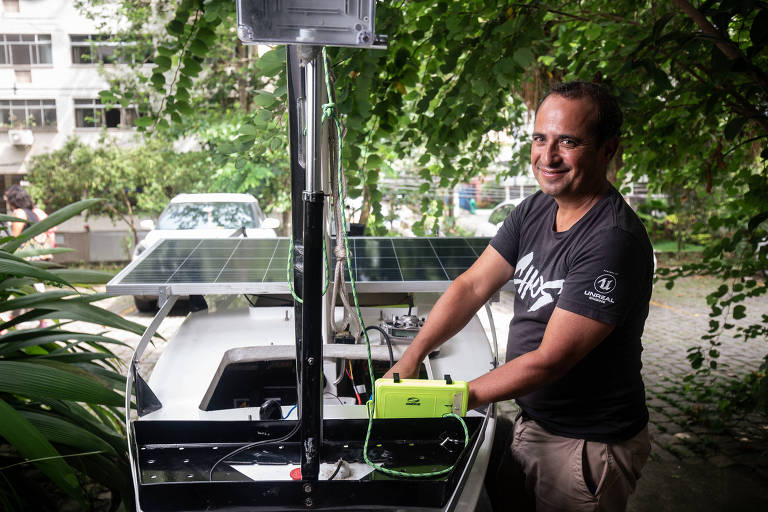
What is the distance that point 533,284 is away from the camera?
7.14 ft

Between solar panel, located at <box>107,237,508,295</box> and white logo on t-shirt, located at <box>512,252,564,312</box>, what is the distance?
2.50 feet

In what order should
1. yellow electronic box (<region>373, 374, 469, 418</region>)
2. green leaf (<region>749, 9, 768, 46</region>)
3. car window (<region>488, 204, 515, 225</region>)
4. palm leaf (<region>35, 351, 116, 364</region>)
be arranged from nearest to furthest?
yellow electronic box (<region>373, 374, 469, 418</region>), green leaf (<region>749, 9, 768, 46</region>), palm leaf (<region>35, 351, 116, 364</region>), car window (<region>488, 204, 515, 225</region>)

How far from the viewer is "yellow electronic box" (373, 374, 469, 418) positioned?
167 centimetres

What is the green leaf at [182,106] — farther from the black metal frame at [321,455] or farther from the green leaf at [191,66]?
the black metal frame at [321,455]

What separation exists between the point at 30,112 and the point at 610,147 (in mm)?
22288

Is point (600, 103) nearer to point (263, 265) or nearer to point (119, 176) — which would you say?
point (263, 265)

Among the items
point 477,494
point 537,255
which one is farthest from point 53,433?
point 537,255

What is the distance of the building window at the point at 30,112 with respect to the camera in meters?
20.2

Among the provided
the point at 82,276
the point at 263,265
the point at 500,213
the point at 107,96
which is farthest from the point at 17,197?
the point at 500,213

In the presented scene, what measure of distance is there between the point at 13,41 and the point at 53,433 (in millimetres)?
21406

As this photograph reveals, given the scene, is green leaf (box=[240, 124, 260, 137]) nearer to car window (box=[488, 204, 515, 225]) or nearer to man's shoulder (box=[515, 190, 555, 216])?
man's shoulder (box=[515, 190, 555, 216])

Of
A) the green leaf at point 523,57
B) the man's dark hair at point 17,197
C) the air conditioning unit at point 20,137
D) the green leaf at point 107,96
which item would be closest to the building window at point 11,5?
the air conditioning unit at point 20,137

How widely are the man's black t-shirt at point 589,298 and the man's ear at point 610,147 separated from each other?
0.13 metres

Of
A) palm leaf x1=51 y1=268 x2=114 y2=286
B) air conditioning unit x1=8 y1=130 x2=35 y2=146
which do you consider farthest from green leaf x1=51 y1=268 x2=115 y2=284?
air conditioning unit x1=8 y1=130 x2=35 y2=146
